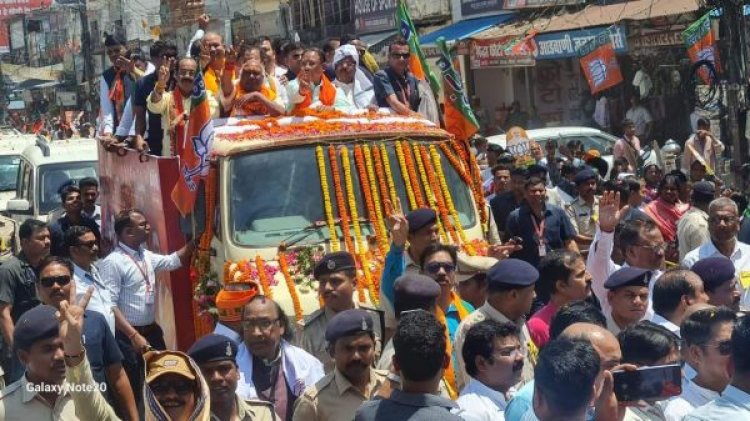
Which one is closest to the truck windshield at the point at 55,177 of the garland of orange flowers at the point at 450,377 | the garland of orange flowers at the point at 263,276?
the garland of orange flowers at the point at 263,276

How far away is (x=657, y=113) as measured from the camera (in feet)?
81.6

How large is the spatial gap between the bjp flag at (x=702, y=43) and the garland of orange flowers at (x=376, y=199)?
8.18 meters

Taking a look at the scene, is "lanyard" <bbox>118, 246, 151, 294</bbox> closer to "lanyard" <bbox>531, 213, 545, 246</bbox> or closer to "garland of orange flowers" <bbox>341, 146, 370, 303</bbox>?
"garland of orange flowers" <bbox>341, 146, 370, 303</bbox>

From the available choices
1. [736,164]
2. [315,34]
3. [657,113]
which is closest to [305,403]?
[736,164]

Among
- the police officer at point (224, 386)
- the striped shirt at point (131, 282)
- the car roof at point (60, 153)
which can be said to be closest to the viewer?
the police officer at point (224, 386)

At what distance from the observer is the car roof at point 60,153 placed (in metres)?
15.5

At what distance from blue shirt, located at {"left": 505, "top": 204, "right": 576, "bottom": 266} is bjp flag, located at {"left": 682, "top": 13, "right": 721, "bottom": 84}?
23.8 ft

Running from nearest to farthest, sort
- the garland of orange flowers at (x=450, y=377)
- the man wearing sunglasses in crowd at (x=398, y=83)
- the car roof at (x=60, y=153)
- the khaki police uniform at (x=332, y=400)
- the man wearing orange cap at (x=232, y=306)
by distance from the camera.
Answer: the khaki police uniform at (x=332, y=400) < the garland of orange flowers at (x=450, y=377) < the man wearing orange cap at (x=232, y=306) < the man wearing sunglasses in crowd at (x=398, y=83) < the car roof at (x=60, y=153)

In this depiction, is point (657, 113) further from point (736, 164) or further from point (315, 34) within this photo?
point (315, 34)

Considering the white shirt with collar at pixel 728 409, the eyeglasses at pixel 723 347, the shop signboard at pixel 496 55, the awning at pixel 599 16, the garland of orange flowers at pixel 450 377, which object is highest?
the awning at pixel 599 16

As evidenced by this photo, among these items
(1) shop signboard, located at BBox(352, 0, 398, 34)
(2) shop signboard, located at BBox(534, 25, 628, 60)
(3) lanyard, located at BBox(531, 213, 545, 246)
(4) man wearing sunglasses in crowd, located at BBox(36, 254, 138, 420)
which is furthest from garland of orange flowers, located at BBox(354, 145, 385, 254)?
(1) shop signboard, located at BBox(352, 0, 398, 34)

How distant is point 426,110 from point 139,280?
333cm

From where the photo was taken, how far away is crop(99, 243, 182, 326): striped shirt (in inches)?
346

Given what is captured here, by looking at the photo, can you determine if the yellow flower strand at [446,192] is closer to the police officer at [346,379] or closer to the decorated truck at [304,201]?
the decorated truck at [304,201]
